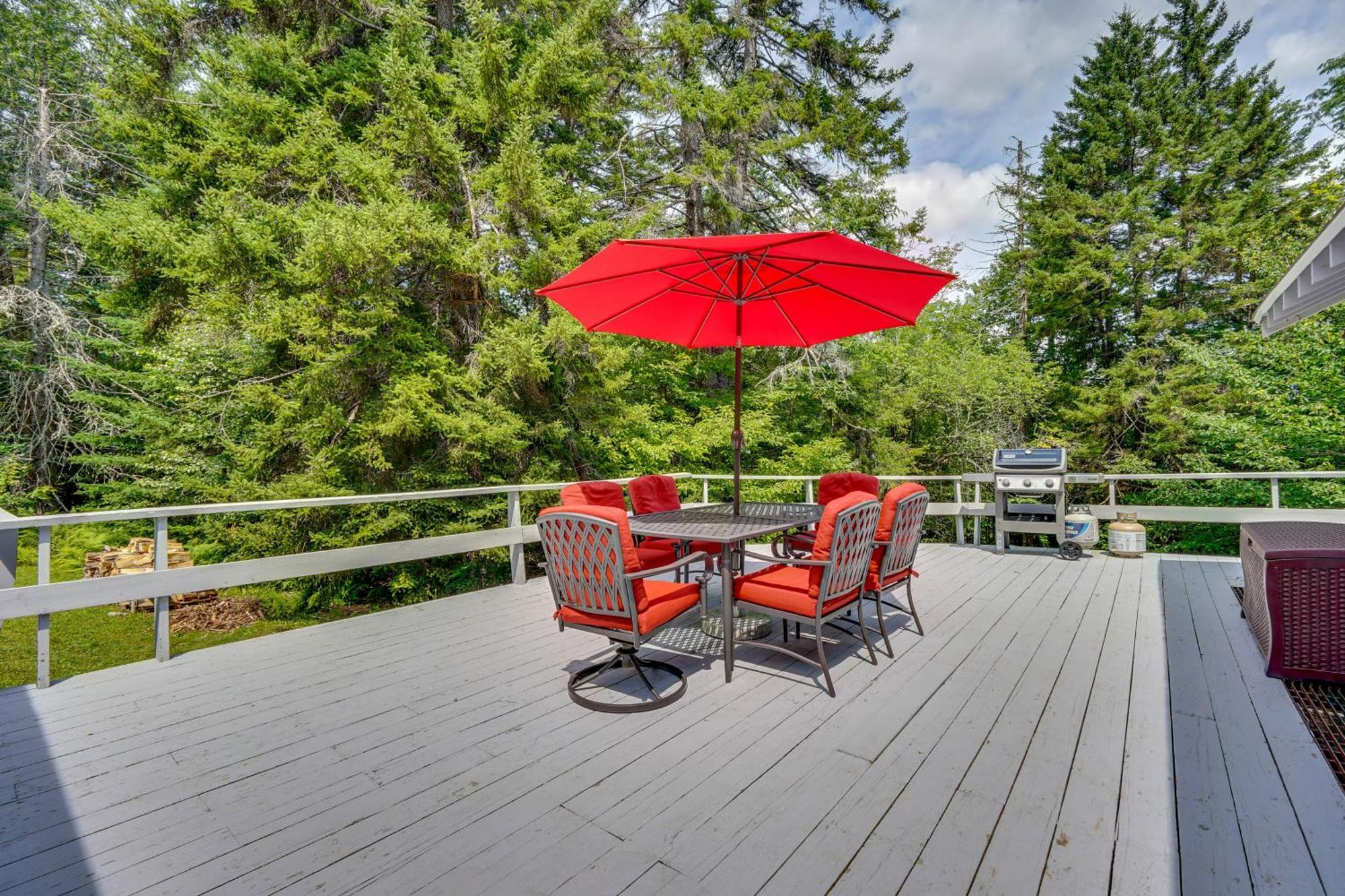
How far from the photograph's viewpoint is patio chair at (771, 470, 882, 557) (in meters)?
4.19

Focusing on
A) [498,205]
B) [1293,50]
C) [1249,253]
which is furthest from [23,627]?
[1293,50]

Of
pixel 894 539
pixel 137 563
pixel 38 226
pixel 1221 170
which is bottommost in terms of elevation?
pixel 137 563

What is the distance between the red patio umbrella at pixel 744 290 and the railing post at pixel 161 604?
235cm

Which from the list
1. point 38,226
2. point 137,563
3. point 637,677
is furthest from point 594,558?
point 38,226

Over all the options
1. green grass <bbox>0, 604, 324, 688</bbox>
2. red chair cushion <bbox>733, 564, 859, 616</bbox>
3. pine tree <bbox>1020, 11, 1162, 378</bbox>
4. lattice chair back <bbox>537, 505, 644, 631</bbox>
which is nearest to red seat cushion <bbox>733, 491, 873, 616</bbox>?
red chair cushion <bbox>733, 564, 859, 616</bbox>

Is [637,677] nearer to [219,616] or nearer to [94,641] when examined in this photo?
[219,616]

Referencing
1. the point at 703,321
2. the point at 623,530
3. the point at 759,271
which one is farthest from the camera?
the point at 703,321

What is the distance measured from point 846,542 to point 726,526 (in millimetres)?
716

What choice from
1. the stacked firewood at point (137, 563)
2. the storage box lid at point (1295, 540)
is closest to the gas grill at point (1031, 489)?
the storage box lid at point (1295, 540)

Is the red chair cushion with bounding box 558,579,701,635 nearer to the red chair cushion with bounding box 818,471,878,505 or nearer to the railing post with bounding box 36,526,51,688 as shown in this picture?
the red chair cushion with bounding box 818,471,878,505

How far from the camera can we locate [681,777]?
6.45ft

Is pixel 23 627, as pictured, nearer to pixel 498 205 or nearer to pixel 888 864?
pixel 498 205

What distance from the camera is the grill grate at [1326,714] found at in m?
2.09

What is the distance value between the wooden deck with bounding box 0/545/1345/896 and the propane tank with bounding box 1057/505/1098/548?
2293 mm
